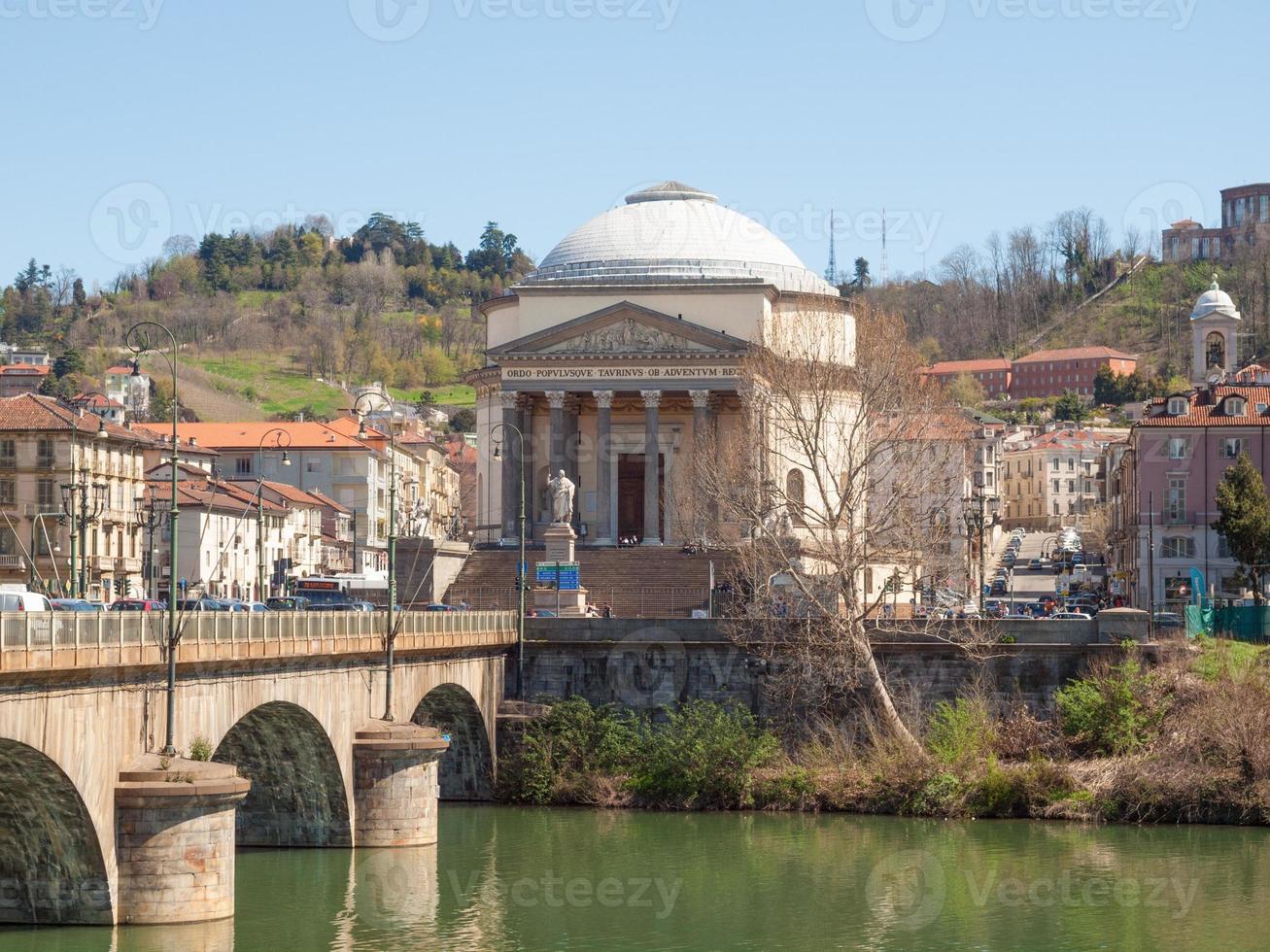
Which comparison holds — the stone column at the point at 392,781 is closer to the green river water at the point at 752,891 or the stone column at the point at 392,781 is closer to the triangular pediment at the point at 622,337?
the green river water at the point at 752,891

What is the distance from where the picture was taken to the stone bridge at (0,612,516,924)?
3253 cm

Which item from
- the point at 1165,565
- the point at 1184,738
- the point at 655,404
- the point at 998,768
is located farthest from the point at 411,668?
the point at 1165,565

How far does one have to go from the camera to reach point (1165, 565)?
92.4 m

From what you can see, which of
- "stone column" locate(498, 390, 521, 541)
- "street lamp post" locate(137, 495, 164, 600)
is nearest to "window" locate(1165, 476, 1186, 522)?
"stone column" locate(498, 390, 521, 541)

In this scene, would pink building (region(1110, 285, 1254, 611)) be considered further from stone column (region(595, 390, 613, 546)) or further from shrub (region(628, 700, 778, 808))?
shrub (region(628, 700, 778, 808))

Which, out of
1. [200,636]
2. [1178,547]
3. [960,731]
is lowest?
[960,731]

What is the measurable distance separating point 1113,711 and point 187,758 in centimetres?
2844

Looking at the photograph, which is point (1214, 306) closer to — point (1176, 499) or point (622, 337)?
point (1176, 499)

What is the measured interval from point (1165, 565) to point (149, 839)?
66.3 m

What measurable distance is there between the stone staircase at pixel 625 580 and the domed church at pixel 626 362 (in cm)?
389

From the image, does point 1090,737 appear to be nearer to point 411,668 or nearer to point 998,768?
point 998,768

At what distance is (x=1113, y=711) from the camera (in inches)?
2199

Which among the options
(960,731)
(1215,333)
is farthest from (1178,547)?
(960,731)

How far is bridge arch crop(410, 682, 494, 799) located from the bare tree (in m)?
8.11
